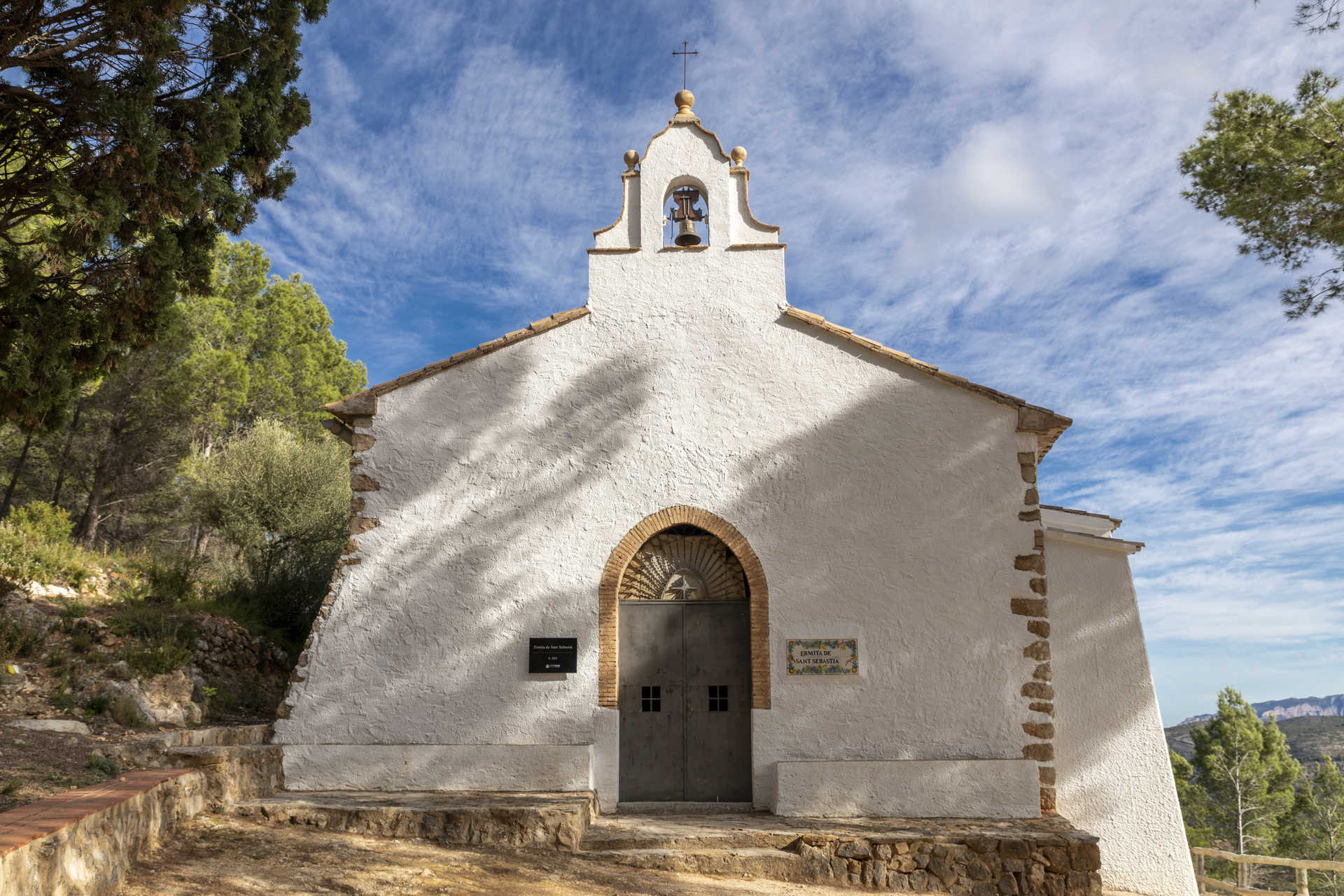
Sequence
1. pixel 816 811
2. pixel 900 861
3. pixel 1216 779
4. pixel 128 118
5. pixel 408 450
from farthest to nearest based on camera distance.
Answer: pixel 1216 779, pixel 408 450, pixel 816 811, pixel 900 861, pixel 128 118

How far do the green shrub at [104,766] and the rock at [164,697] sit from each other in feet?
6.44

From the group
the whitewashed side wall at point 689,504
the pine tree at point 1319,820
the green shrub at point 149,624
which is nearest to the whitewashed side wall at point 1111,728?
the whitewashed side wall at point 689,504

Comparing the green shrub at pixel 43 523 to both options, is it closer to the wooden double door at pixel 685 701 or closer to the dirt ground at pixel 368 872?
the dirt ground at pixel 368 872

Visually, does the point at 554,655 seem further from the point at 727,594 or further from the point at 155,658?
the point at 155,658

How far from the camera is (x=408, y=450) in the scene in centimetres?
921

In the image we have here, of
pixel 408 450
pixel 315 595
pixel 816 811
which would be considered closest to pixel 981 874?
pixel 816 811

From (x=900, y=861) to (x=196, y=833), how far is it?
559 centimetres

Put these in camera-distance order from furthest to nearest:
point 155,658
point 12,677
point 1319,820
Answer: point 1319,820 < point 155,658 < point 12,677

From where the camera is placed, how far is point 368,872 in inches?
234

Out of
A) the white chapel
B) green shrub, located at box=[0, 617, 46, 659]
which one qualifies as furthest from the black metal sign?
green shrub, located at box=[0, 617, 46, 659]

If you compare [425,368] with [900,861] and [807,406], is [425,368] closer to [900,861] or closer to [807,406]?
[807,406]

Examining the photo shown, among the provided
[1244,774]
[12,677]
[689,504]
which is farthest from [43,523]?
[1244,774]

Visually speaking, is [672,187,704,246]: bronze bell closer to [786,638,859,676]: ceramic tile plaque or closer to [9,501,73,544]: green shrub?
[786,638,859,676]: ceramic tile plaque

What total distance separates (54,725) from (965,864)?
8788 mm
